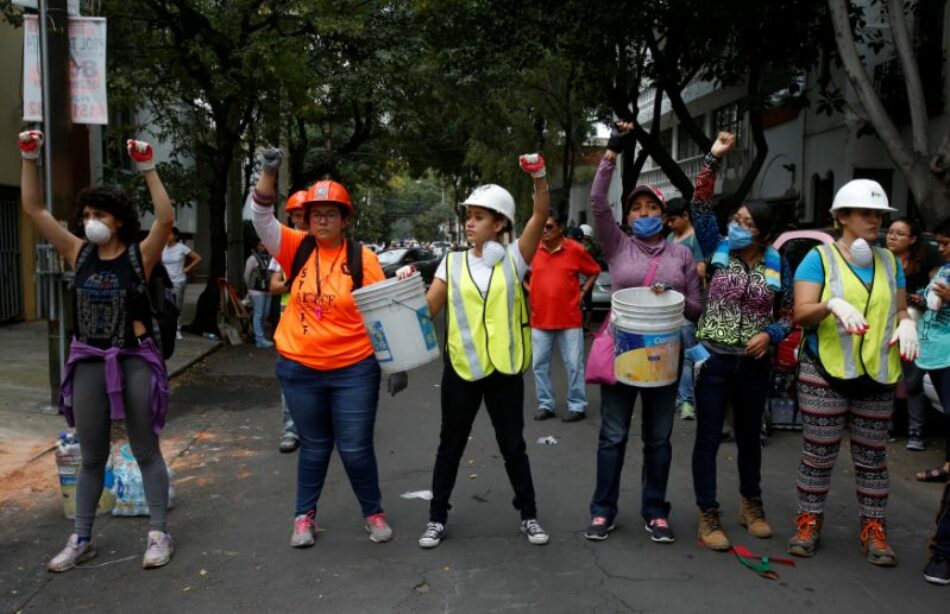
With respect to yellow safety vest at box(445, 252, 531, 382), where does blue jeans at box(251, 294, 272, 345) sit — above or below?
below

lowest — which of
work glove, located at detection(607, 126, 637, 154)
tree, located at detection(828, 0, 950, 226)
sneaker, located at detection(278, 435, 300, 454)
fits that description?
sneaker, located at detection(278, 435, 300, 454)

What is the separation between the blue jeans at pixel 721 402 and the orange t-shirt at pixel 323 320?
182 cm

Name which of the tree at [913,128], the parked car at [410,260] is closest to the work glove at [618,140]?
the tree at [913,128]

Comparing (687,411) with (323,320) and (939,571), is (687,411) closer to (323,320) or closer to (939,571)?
(939,571)

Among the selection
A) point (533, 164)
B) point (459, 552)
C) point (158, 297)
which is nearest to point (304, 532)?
point (459, 552)

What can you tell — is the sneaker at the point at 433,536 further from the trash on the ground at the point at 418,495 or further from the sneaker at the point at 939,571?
the sneaker at the point at 939,571

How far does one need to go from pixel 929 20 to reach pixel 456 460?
12.9 m

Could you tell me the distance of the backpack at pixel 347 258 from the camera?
441 centimetres

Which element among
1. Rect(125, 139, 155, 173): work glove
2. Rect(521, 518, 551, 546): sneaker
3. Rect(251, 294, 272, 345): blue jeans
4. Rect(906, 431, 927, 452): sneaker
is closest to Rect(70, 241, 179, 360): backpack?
Rect(125, 139, 155, 173): work glove

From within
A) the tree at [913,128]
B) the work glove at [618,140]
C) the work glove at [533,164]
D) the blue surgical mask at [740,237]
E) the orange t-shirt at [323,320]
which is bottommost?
the orange t-shirt at [323,320]

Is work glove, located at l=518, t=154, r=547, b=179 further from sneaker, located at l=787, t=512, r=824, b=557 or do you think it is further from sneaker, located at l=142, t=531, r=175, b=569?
sneaker, located at l=142, t=531, r=175, b=569

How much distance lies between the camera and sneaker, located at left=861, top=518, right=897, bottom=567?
4238mm

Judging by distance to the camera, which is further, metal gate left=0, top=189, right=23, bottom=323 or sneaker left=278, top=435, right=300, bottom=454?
metal gate left=0, top=189, right=23, bottom=323

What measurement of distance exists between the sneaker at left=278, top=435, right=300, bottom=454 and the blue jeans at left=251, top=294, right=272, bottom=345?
21.3 ft
